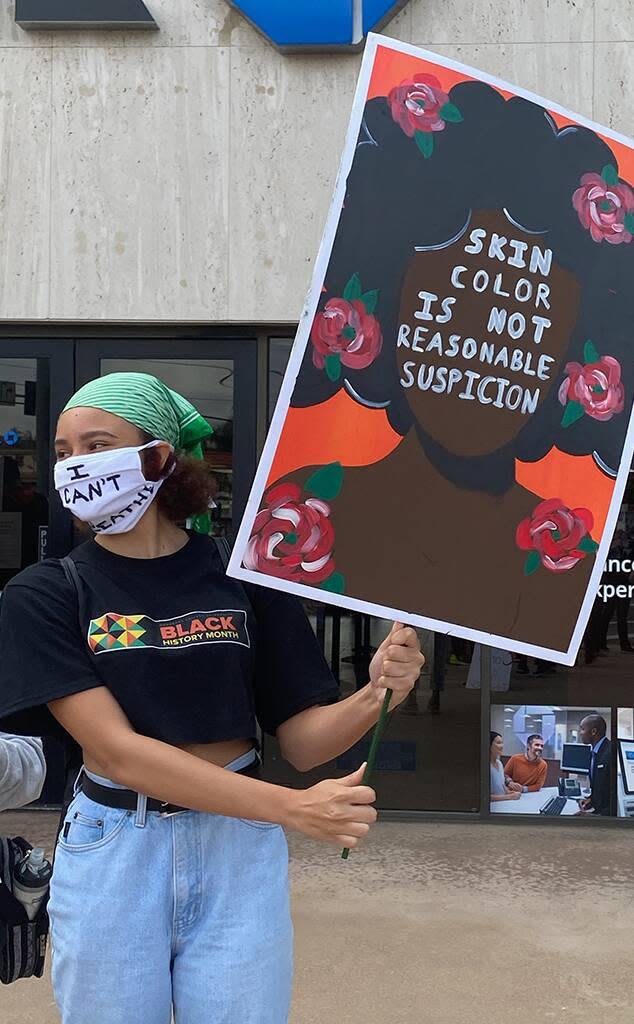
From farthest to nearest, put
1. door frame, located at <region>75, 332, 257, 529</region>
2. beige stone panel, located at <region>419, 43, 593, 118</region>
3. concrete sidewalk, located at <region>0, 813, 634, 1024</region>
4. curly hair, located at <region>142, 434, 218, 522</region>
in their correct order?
door frame, located at <region>75, 332, 257, 529</region> < beige stone panel, located at <region>419, 43, 593, 118</region> < concrete sidewalk, located at <region>0, 813, 634, 1024</region> < curly hair, located at <region>142, 434, 218, 522</region>

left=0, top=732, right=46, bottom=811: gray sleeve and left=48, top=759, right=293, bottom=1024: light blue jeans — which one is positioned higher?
left=0, top=732, right=46, bottom=811: gray sleeve

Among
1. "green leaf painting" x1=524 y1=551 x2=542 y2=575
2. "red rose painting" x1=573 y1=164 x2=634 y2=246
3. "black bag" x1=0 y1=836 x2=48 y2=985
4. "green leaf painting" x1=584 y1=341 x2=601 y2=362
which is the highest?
"red rose painting" x1=573 y1=164 x2=634 y2=246

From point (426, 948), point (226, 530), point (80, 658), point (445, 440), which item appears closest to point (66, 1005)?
point (80, 658)

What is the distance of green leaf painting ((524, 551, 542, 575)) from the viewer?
2012 millimetres

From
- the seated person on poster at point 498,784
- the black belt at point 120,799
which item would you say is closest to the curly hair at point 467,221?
the black belt at point 120,799

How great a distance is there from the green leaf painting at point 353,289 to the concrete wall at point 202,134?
3.59 metres

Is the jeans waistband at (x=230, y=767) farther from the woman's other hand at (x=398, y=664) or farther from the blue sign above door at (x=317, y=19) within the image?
the blue sign above door at (x=317, y=19)

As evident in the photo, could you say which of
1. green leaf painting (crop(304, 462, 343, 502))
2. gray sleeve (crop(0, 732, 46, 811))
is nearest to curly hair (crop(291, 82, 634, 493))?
green leaf painting (crop(304, 462, 343, 502))

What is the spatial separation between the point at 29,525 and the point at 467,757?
2.67 m

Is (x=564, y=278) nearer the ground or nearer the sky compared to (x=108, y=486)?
nearer the sky

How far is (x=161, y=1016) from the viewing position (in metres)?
1.85

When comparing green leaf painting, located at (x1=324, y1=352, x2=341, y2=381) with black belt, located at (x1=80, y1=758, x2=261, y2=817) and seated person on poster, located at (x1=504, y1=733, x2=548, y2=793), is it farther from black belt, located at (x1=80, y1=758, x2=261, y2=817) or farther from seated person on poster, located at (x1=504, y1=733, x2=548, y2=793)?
seated person on poster, located at (x1=504, y1=733, x2=548, y2=793)

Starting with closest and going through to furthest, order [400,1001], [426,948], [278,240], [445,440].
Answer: [445,440]
[400,1001]
[426,948]
[278,240]

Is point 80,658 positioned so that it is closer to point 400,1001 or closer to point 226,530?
point 400,1001
